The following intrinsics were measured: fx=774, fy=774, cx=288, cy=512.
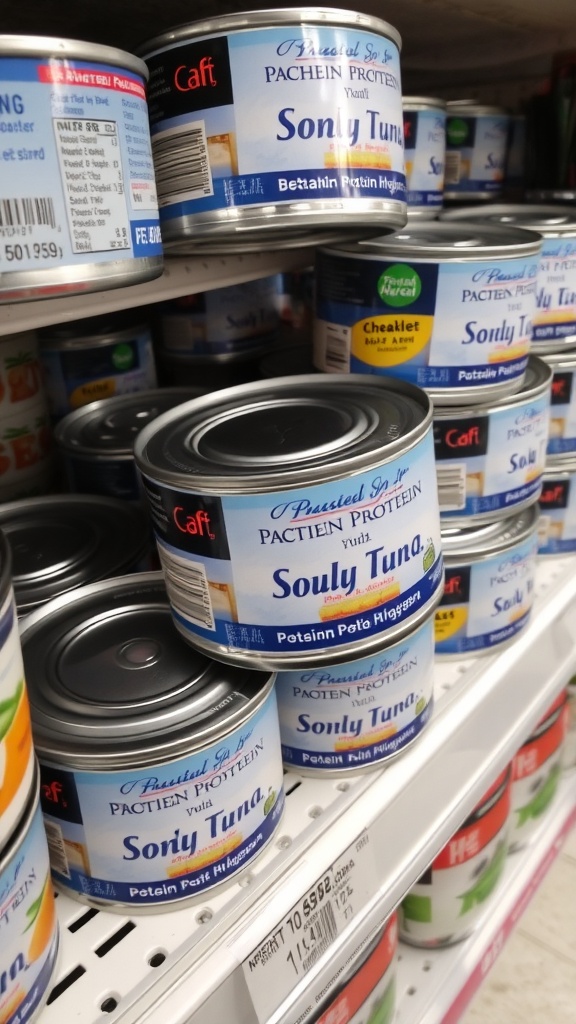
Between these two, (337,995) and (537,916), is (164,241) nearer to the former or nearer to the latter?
(337,995)

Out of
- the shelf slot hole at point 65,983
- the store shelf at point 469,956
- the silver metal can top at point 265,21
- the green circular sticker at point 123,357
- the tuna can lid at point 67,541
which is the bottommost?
the store shelf at point 469,956

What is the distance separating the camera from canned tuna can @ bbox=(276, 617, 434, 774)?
78 cm

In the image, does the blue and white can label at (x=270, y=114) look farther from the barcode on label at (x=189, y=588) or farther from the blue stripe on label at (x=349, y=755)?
the blue stripe on label at (x=349, y=755)

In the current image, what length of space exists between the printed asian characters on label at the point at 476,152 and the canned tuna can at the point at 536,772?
95 centimetres

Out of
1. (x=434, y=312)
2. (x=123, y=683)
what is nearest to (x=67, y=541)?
(x=123, y=683)

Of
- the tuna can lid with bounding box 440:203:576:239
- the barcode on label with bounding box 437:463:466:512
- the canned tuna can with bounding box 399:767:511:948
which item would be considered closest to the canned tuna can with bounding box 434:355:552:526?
the barcode on label with bounding box 437:463:466:512

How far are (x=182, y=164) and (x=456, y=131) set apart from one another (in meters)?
0.83

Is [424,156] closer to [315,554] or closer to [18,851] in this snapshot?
[315,554]

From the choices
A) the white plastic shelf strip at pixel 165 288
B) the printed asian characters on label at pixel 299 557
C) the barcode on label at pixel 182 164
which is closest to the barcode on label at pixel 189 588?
the printed asian characters on label at pixel 299 557

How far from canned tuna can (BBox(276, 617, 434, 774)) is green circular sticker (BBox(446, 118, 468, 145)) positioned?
3.07 feet

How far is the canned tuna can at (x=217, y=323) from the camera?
129 centimetres

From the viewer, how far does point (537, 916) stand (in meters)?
1.52

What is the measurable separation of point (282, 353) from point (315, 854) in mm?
880

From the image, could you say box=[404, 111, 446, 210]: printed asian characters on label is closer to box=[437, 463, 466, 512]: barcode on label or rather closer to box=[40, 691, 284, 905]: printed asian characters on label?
box=[437, 463, 466, 512]: barcode on label
